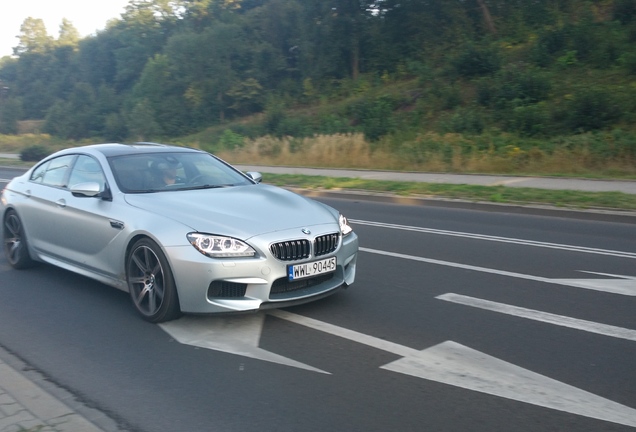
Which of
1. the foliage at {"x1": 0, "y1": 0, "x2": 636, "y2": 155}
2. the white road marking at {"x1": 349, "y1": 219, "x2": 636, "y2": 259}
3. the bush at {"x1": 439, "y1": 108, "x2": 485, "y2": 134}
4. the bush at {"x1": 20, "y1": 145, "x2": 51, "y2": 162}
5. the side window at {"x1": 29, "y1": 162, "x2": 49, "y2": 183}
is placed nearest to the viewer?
the side window at {"x1": 29, "y1": 162, "x2": 49, "y2": 183}

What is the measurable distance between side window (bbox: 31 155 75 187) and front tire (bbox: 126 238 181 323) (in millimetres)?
1976

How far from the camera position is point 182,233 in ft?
19.6

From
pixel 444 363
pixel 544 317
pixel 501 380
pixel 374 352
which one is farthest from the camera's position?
pixel 544 317

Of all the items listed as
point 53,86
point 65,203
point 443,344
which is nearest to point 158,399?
point 443,344

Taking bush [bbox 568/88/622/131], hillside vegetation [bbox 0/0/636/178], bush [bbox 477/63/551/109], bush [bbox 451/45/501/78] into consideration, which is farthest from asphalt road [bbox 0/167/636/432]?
bush [bbox 451/45/501/78]

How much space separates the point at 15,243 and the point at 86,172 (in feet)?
5.76

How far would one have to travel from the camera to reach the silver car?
586 cm

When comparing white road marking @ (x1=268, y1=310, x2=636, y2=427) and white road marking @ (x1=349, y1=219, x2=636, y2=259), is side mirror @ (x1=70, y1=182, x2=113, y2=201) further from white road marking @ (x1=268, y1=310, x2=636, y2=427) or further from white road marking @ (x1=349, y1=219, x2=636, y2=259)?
white road marking @ (x1=349, y1=219, x2=636, y2=259)

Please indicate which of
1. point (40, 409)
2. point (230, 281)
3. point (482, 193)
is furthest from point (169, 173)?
point (482, 193)

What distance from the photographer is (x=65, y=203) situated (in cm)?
748

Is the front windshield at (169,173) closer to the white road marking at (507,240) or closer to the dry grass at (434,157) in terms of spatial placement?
the white road marking at (507,240)

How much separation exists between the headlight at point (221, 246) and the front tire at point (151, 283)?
14.4 inches

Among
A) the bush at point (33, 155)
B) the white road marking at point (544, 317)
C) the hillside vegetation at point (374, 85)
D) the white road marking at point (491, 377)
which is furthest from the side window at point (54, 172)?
the bush at point (33, 155)

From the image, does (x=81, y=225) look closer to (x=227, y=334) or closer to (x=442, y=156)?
(x=227, y=334)
